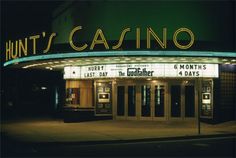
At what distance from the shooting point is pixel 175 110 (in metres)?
24.9

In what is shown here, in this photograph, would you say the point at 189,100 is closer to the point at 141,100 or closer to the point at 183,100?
the point at 183,100

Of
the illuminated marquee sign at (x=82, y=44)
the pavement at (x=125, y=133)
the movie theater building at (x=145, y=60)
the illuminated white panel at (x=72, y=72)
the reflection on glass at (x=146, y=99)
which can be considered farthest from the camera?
the reflection on glass at (x=146, y=99)

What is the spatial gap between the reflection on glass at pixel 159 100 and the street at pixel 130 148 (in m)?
7.51

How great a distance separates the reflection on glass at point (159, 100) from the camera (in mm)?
25031

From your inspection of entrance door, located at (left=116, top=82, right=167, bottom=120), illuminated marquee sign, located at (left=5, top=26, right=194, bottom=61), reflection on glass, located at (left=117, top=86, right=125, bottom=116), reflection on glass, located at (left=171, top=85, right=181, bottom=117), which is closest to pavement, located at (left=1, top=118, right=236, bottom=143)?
reflection on glass, located at (left=171, top=85, right=181, bottom=117)

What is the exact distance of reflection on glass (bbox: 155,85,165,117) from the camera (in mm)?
25031

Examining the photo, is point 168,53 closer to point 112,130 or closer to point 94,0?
point 112,130

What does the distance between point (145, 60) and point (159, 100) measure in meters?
3.93

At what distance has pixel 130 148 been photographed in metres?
14.6

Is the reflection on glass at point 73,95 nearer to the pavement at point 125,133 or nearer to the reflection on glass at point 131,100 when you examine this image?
the reflection on glass at point 131,100

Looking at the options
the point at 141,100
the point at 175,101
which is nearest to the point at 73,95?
the point at 141,100

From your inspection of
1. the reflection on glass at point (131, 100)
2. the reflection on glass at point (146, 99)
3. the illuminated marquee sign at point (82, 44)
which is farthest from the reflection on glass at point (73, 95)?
the reflection on glass at point (146, 99)

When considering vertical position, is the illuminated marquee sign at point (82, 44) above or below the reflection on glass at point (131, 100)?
above

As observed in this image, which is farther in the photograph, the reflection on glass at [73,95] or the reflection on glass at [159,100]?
the reflection on glass at [73,95]
